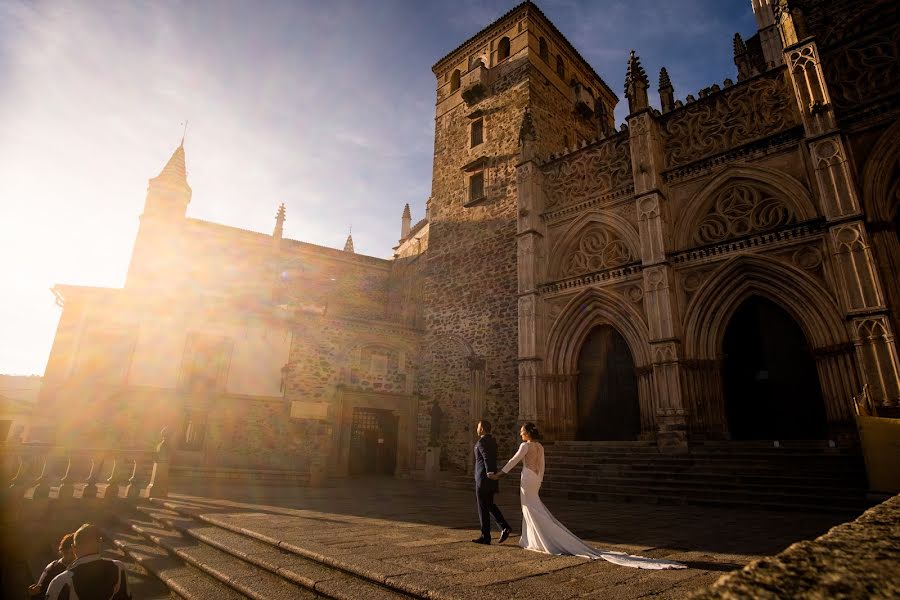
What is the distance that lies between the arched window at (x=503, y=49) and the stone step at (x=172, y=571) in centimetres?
2124

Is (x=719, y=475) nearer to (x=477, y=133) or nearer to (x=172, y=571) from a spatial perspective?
(x=172, y=571)

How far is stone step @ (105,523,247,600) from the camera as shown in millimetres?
4496

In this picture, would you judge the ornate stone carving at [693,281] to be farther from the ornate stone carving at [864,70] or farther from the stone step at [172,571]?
the stone step at [172,571]

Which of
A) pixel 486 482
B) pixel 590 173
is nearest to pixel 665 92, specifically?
pixel 590 173

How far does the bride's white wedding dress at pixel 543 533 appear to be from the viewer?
4.15 meters

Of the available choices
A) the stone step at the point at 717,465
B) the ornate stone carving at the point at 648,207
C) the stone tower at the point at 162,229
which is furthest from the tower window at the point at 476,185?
the stone tower at the point at 162,229

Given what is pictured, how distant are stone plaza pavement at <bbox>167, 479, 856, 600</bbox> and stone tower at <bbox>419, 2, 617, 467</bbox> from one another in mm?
6700

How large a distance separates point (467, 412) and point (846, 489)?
1068 centimetres

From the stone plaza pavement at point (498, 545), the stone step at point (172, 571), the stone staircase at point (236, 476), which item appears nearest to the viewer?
the stone plaza pavement at point (498, 545)

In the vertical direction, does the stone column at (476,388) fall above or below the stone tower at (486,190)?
below

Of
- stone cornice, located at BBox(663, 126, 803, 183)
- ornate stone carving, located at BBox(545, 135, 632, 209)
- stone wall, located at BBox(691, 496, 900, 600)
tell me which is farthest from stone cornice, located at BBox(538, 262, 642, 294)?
stone wall, located at BBox(691, 496, 900, 600)

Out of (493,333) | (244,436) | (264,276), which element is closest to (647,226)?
(493,333)

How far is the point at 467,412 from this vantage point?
656 inches

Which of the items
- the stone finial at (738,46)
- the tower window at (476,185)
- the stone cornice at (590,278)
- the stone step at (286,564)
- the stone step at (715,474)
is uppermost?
the stone finial at (738,46)
